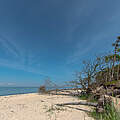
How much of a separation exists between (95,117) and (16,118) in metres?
4.07

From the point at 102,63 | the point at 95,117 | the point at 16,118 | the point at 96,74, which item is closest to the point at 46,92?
the point at 96,74

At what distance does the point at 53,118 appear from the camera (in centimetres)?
430

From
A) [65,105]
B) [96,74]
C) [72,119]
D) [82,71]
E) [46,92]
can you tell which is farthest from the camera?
[46,92]

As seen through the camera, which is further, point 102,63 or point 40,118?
point 102,63

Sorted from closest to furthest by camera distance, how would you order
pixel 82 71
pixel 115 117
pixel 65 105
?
pixel 115 117
pixel 65 105
pixel 82 71

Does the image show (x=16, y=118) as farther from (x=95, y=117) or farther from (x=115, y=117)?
(x=115, y=117)

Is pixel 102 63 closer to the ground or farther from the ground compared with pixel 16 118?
farther from the ground

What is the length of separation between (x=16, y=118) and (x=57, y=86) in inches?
326

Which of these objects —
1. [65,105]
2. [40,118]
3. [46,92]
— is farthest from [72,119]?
[46,92]

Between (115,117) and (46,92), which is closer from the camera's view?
(115,117)

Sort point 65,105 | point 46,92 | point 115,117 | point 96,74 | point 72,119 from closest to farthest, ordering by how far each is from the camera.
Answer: point 115,117
point 72,119
point 65,105
point 96,74
point 46,92

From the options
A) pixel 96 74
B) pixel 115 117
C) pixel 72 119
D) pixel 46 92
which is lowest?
pixel 46 92

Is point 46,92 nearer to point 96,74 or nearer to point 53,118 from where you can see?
point 96,74

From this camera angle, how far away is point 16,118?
439cm
